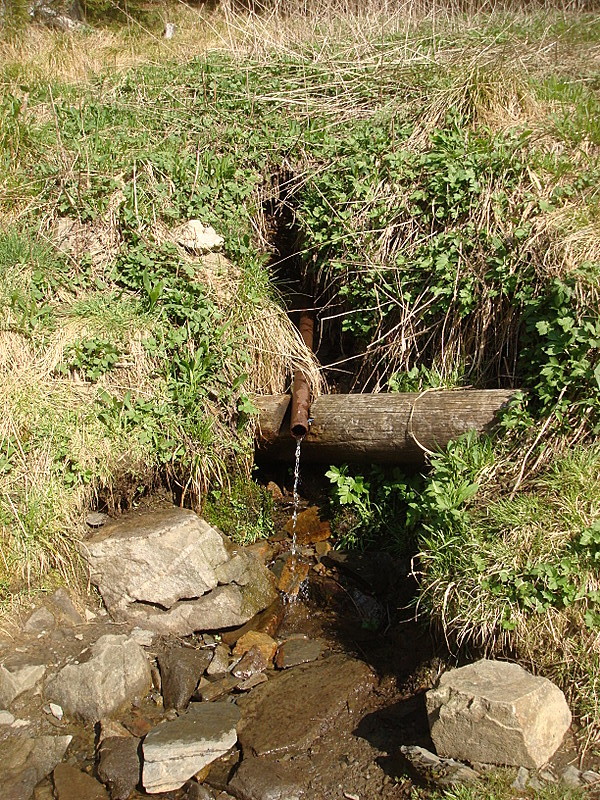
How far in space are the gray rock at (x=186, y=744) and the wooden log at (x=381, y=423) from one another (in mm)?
1823

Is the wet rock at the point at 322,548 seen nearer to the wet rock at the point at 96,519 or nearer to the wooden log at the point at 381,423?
the wooden log at the point at 381,423

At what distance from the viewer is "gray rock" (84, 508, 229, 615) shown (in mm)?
4684

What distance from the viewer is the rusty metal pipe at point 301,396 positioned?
202 inches

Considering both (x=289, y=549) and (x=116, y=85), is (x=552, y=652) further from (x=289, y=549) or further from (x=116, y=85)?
(x=116, y=85)

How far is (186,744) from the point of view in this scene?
12.6 ft

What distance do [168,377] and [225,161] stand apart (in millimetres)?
2010

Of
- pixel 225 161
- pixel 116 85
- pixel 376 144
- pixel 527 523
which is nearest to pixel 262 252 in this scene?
pixel 225 161

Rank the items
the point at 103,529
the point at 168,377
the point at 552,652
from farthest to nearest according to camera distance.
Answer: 1. the point at 168,377
2. the point at 103,529
3. the point at 552,652

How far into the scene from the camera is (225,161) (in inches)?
243

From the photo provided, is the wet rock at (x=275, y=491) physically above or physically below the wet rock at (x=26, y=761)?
above

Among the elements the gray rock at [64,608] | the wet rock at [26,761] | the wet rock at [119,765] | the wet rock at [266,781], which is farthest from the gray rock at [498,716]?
the gray rock at [64,608]

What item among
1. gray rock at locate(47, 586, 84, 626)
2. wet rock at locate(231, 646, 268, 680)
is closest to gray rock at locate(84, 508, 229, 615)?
gray rock at locate(47, 586, 84, 626)

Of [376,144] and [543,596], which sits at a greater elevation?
[376,144]

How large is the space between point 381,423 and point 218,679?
1853 mm
